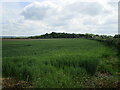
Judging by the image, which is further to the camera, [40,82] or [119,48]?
[119,48]

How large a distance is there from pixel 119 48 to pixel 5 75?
6.46 m

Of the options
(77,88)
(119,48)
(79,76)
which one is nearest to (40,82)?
(77,88)

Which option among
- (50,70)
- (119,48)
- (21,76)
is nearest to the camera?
(21,76)

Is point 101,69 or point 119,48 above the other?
point 119,48

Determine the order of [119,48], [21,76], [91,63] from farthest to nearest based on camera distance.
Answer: [119,48], [91,63], [21,76]

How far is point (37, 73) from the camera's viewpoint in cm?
303

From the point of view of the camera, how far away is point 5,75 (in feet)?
10.4

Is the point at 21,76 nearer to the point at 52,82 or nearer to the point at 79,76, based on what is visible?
the point at 52,82

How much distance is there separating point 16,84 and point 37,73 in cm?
54

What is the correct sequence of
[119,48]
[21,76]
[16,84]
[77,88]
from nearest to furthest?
1. [77,88]
2. [16,84]
3. [21,76]
4. [119,48]

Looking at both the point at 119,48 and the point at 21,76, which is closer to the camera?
the point at 21,76

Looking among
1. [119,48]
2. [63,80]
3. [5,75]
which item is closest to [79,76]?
[63,80]

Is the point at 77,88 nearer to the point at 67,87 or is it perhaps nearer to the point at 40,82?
the point at 67,87

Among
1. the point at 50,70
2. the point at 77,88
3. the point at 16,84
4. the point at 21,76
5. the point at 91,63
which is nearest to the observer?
the point at 77,88
